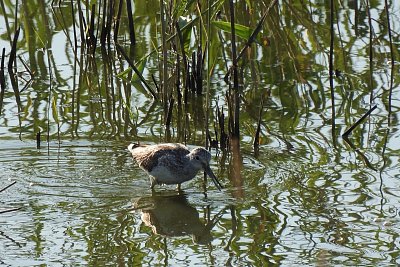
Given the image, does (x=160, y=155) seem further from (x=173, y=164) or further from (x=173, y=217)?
(x=173, y=217)

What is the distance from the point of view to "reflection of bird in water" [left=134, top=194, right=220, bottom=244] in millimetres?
8031

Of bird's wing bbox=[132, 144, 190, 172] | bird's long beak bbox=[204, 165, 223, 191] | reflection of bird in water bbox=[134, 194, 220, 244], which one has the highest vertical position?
bird's wing bbox=[132, 144, 190, 172]

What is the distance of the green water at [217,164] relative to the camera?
24.9 ft

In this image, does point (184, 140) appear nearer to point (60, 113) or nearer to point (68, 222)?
point (60, 113)

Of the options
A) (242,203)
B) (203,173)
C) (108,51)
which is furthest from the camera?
(108,51)

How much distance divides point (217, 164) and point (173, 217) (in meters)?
1.24

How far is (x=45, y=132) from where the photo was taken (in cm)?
1038

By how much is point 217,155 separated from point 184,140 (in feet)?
1.83

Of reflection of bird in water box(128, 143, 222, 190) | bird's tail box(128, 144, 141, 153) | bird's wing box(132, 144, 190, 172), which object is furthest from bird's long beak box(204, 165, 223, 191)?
bird's tail box(128, 144, 141, 153)

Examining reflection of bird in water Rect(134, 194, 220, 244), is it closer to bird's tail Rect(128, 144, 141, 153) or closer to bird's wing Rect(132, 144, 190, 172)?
bird's wing Rect(132, 144, 190, 172)

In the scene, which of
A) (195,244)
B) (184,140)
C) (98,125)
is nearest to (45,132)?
(98,125)

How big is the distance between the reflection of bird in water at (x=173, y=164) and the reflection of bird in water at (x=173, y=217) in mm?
171

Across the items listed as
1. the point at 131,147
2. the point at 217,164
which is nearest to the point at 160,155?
the point at 131,147

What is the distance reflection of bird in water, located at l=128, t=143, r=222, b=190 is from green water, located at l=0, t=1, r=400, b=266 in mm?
157
